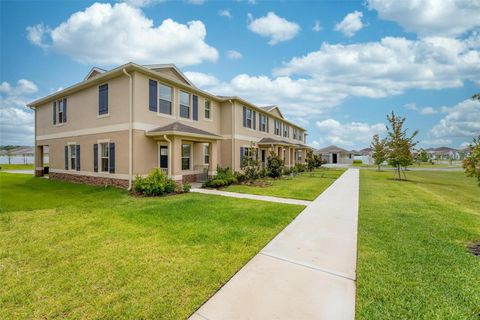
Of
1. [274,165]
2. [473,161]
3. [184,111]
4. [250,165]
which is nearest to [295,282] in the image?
[473,161]

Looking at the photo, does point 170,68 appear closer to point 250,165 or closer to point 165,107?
point 165,107

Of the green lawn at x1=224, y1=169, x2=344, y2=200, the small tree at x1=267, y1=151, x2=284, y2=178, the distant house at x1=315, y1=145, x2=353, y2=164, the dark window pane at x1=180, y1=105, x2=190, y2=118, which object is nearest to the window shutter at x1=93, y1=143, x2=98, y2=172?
the dark window pane at x1=180, y1=105, x2=190, y2=118

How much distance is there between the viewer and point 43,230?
5719 mm

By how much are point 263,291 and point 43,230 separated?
6.02 m

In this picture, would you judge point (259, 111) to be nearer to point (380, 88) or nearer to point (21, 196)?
point (380, 88)

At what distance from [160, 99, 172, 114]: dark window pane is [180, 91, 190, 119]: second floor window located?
0.92 meters

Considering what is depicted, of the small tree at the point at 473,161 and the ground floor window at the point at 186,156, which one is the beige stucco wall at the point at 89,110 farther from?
the small tree at the point at 473,161

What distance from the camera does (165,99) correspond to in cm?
1284

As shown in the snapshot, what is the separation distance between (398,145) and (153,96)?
65.3 feet

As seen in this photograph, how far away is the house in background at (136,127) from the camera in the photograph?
11.4 metres

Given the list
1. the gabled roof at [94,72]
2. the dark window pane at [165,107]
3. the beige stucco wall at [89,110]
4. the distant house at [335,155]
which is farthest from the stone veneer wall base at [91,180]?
the distant house at [335,155]

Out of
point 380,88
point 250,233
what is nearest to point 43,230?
point 250,233

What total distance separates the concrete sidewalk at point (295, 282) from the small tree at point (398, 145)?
1724 centimetres

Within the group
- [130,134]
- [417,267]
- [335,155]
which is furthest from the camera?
[335,155]
